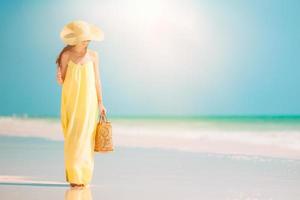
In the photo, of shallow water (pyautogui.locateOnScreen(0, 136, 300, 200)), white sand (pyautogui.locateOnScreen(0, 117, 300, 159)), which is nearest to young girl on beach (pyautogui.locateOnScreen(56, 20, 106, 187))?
shallow water (pyautogui.locateOnScreen(0, 136, 300, 200))

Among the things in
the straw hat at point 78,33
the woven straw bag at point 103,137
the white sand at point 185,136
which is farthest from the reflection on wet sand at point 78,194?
the white sand at point 185,136

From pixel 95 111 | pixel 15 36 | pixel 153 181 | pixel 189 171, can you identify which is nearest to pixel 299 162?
pixel 189 171

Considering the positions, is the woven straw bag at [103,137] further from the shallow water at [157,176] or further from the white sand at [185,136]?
the white sand at [185,136]

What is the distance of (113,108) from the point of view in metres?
8.96

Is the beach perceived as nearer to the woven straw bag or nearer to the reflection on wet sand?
the reflection on wet sand

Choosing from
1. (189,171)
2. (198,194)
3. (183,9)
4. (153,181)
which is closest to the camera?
(198,194)

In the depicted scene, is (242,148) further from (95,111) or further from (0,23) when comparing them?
(0,23)

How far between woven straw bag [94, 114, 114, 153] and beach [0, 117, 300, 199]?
237 mm

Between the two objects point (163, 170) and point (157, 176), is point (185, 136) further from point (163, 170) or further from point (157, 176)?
Result: point (157, 176)

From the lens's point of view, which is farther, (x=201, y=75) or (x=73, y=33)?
(x=201, y=75)

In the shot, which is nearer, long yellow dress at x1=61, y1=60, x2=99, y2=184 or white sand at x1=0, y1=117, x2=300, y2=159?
long yellow dress at x1=61, y1=60, x2=99, y2=184

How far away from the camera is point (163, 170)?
4758 mm

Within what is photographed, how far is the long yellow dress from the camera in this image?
12.5 ft

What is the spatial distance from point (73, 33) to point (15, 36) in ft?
17.8
